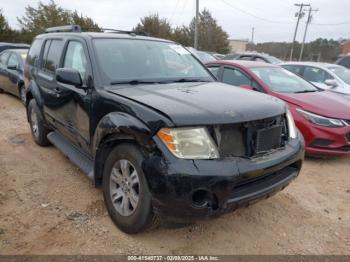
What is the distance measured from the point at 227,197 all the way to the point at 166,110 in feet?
2.67

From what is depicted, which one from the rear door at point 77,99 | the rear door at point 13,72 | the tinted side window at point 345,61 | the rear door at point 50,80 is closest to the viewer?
the rear door at point 77,99

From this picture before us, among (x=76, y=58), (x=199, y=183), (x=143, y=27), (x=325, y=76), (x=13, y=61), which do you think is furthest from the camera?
(x=143, y=27)

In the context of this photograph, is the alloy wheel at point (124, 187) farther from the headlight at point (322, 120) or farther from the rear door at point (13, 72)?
the rear door at point (13, 72)

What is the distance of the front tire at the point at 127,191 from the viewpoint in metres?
2.52

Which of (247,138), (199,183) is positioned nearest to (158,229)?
(199,183)

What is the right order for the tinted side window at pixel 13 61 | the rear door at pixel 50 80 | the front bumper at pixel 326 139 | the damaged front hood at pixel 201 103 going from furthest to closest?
1. the tinted side window at pixel 13 61
2. the front bumper at pixel 326 139
3. the rear door at pixel 50 80
4. the damaged front hood at pixel 201 103

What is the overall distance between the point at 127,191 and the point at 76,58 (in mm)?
1873

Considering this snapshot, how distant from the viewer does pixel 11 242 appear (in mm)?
2723

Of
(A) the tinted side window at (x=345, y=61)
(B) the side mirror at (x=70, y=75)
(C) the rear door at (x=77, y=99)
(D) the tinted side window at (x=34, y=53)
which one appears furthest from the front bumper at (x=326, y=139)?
(A) the tinted side window at (x=345, y=61)

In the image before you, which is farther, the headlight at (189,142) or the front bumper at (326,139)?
the front bumper at (326,139)

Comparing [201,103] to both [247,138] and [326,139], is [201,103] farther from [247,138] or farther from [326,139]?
[326,139]

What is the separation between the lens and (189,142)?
2.37 meters

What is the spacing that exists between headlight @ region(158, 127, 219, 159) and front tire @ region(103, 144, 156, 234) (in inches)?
11.4

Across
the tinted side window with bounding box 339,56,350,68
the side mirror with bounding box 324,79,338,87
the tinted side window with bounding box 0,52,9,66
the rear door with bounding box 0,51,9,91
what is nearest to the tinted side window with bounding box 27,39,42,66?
the rear door with bounding box 0,51,9,91
